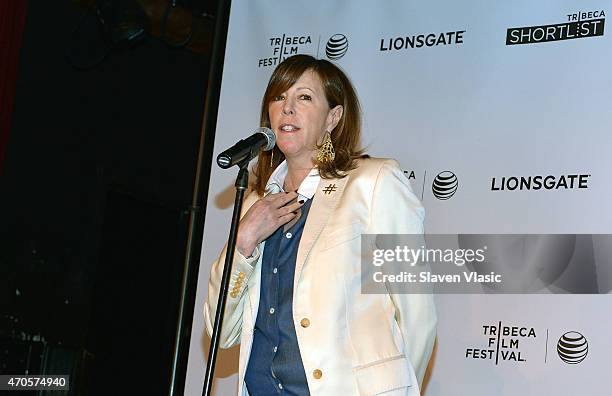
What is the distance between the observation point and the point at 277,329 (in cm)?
259

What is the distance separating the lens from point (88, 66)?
544 cm

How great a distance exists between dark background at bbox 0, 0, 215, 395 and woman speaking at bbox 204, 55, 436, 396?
259 centimetres

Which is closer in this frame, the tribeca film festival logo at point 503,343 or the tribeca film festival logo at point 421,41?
the tribeca film festival logo at point 503,343

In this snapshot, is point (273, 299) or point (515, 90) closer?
point (273, 299)

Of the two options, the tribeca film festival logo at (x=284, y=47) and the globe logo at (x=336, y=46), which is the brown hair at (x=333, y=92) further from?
the tribeca film festival logo at (x=284, y=47)

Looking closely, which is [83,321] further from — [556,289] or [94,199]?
[556,289]

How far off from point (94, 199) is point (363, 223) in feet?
10.3

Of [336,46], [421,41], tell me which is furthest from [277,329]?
[336,46]

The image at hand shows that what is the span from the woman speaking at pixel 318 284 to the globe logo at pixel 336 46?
1.35 m

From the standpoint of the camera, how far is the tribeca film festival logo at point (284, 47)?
4.33 meters

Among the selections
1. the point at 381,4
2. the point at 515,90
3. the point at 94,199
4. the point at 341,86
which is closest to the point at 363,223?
the point at 341,86

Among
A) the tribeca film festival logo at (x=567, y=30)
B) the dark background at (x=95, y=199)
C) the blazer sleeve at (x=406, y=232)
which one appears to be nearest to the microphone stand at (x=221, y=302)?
the blazer sleeve at (x=406, y=232)

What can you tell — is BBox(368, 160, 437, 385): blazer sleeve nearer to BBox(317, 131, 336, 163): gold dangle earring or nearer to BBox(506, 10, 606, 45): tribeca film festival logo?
BBox(317, 131, 336, 163): gold dangle earring

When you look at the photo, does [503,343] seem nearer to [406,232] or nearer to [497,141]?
[497,141]
